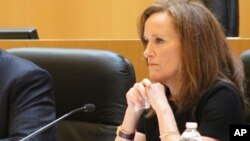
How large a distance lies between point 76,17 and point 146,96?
3098 mm

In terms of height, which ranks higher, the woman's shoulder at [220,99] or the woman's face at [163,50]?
the woman's face at [163,50]

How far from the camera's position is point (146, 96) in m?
1.65

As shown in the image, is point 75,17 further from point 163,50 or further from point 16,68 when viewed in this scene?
point 163,50

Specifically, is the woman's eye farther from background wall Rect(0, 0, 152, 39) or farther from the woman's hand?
background wall Rect(0, 0, 152, 39)

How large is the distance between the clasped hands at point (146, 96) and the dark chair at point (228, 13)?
44.1 inches

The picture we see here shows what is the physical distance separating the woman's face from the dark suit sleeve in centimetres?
35

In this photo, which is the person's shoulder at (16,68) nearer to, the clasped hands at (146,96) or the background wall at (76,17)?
the clasped hands at (146,96)

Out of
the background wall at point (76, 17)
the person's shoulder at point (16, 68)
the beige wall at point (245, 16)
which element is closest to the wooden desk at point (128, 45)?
the person's shoulder at point (16, 68)

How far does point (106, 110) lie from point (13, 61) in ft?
1.21

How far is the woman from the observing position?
4.99 feet

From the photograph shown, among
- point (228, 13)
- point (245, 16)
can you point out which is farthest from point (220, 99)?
point (245, 16)

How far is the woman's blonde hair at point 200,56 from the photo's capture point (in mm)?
1563

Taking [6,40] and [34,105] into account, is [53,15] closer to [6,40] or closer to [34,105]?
[6,40]

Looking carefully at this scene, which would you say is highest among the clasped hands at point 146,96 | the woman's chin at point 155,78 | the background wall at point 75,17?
the woman's chin at point 155,78
